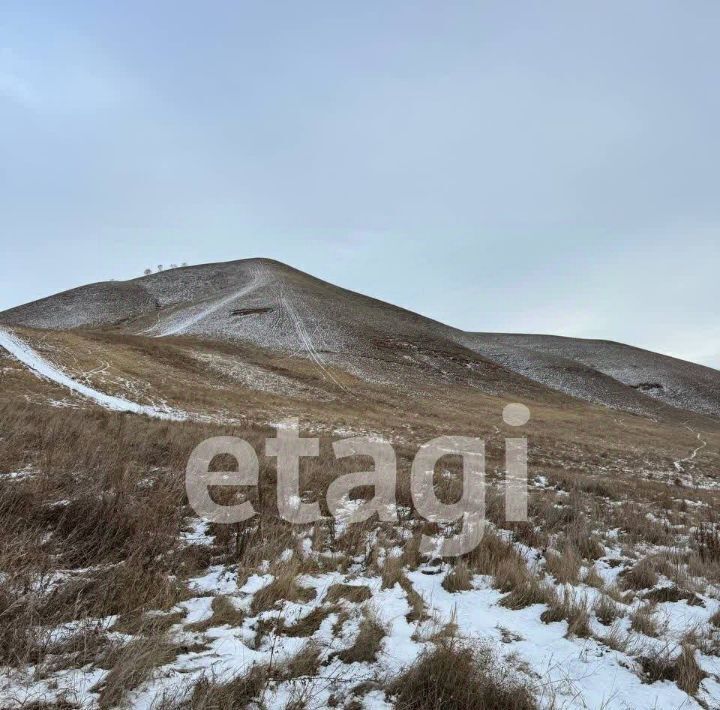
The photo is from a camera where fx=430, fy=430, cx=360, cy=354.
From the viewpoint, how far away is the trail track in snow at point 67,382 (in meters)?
16.7

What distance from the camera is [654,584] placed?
489 cm

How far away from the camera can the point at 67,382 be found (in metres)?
19.1

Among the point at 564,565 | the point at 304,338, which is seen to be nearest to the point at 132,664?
the point at 564,565

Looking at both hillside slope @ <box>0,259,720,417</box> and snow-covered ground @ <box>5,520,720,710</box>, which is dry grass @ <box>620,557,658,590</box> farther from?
hillside slope @ <box>0,259,720,417</box>

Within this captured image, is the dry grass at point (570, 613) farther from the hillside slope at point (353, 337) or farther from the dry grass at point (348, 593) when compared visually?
the hillside slope at point (353, 337)

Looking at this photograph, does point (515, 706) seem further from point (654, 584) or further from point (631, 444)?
point (631, 444)

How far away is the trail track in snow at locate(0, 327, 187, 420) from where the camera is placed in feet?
54.6

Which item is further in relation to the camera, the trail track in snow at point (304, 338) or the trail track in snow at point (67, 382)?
the trail track in snow at point (304, 338)

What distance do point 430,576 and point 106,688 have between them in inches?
132

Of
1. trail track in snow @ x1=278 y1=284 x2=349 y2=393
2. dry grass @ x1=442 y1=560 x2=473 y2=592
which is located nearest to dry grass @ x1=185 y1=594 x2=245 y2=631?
dry grass @ x1=442 y1=560 x2=473 y2=592

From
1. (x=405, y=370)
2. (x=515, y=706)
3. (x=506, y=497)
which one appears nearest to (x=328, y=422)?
(x=506, y=497)

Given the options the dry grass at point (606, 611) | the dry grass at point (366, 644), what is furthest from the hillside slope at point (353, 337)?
the dry grass at point (366, 644)

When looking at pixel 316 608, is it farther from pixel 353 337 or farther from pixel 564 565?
pixel 353 337

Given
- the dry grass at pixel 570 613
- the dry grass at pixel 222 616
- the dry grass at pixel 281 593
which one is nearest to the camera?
the dry grass at pixel 222 616
